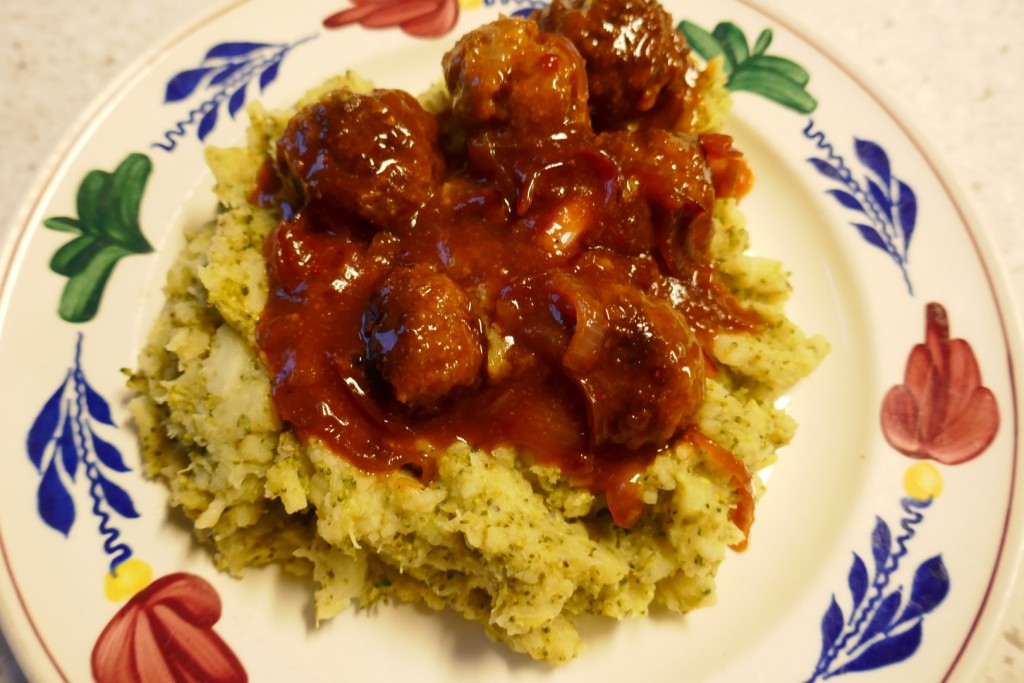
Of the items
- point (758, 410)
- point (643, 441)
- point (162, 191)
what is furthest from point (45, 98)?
point (758, 410)

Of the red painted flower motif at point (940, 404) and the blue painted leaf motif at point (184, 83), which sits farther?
the blue painted leaf motif at point (184, 83)

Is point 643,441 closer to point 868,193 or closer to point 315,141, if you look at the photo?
point 315,141

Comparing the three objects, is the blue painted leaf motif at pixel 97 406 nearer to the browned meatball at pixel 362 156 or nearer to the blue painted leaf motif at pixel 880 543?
the browned meatball at pixel 362 156

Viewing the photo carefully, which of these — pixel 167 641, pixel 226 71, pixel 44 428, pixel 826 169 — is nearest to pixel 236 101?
pixel 226 71

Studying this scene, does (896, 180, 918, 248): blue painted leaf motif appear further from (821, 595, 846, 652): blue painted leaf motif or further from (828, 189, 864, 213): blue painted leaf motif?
(821, 595, 846, 652): blue painted leaf motif

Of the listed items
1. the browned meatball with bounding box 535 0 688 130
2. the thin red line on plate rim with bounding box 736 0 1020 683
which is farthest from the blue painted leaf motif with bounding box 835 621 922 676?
the browned meatball with bounding box 535 0 688 130

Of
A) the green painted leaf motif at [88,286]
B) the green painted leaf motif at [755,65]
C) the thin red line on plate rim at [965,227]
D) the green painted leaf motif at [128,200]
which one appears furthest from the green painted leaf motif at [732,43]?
the green painted leaf motif at [88,286]
